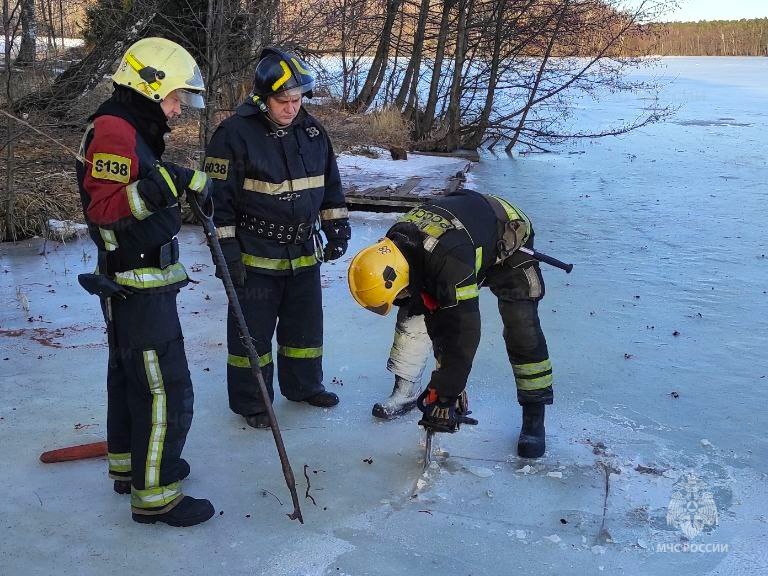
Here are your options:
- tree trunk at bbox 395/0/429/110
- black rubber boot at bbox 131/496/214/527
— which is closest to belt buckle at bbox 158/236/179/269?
black rubber boot at bbox 131/496/214/527

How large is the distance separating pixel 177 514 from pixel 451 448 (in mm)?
1240

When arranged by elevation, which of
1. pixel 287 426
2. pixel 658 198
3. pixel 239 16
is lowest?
pixel 287 426

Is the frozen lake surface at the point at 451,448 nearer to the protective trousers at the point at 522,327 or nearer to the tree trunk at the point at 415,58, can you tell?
the protective trousers at the point at 522,327

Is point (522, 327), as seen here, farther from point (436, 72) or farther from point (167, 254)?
point (436, 72)

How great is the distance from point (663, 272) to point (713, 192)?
3.49 metres

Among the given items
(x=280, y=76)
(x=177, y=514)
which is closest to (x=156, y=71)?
(x=280, y=76)

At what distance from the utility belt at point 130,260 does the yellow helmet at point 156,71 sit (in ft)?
1.74

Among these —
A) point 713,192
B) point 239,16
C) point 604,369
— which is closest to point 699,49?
point 713,192

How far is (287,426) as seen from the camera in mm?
3797

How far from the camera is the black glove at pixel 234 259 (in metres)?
3.51

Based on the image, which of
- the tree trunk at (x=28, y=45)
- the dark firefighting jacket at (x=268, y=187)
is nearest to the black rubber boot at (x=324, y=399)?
the dark firefighting jacket at (x=268, y=187)

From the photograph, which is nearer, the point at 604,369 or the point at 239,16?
the point at 604,369

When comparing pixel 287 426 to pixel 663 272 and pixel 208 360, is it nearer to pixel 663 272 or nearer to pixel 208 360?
pixel 208 360

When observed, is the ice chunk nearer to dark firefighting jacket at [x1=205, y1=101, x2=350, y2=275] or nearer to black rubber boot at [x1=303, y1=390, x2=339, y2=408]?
black rubber boot at [x1=303, y1=390, x2=339, y2=408]
